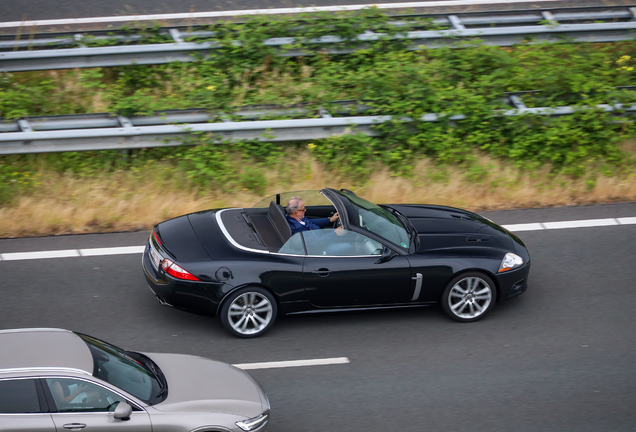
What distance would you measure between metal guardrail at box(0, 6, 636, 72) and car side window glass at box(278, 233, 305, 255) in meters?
6.15

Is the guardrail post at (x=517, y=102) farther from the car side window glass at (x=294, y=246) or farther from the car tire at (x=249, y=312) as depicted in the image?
the car tire at (x=249, y=312)

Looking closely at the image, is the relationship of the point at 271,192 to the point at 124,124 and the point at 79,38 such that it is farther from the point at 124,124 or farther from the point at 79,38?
the point at 79,38

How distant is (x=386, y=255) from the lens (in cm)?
737

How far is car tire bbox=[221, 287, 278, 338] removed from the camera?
23.2 feet

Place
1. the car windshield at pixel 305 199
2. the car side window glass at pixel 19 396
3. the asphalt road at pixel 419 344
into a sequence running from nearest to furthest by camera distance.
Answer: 1. the car side window glass at pixel 19 396
2. the asphalt road at pixel 419 344
3. the car windshield at pixel 305 199

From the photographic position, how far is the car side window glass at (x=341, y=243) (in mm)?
7328

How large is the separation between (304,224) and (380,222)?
88cm

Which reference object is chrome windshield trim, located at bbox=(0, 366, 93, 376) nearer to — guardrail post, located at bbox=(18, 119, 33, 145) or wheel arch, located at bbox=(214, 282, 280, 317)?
wheel arch, located at bbox=(214, 282, 280, 317)

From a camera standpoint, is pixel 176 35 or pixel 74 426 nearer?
pixel 74 426

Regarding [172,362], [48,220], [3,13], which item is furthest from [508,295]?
[3,13]

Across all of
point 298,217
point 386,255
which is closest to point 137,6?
point 298,217

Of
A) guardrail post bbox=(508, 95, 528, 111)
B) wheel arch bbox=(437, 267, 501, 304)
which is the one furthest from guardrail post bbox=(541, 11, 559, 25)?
wheel arch bbox=(437, 267, 501, 304)

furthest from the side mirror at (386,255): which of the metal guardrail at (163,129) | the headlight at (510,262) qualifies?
the metal guardrail at (163,129)

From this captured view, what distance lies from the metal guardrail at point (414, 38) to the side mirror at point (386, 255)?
634cm
